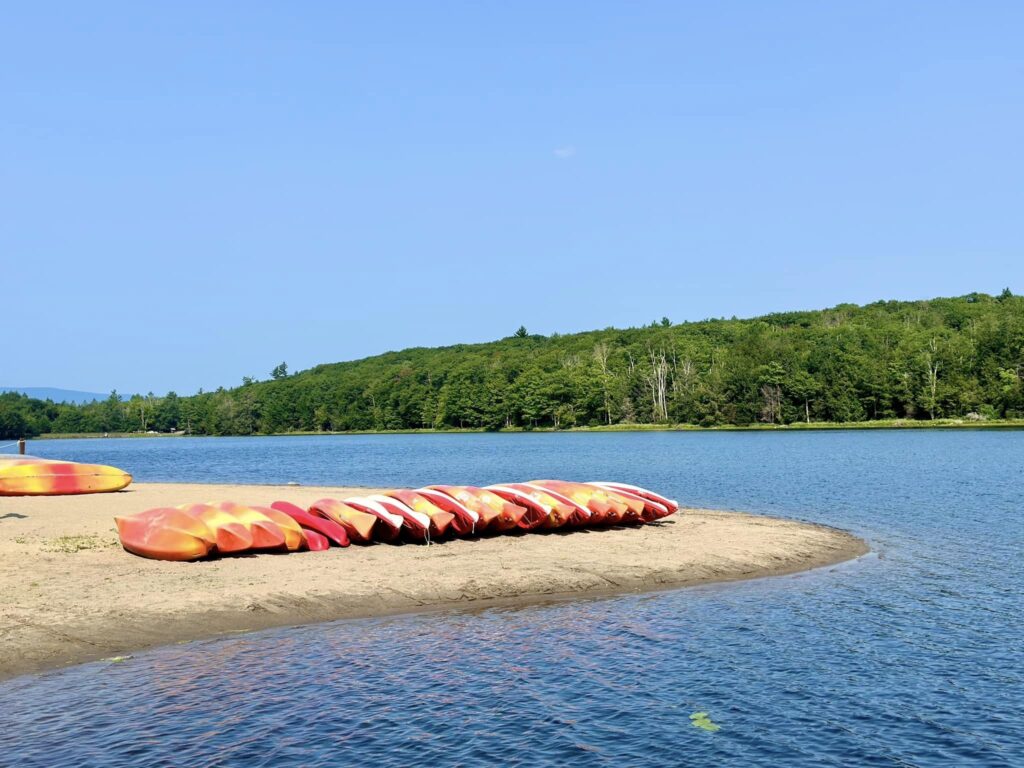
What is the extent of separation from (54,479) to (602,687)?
27.2 meters

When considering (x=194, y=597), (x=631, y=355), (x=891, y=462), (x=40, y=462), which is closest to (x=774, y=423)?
(x=631, y=355)

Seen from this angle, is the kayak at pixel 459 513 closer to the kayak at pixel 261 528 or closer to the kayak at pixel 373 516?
the kayak at pixel 373 516

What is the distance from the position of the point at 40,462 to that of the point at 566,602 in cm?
2459

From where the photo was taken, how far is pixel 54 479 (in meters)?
33.3

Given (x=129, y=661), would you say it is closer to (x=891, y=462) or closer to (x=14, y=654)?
(x=14, y=654)

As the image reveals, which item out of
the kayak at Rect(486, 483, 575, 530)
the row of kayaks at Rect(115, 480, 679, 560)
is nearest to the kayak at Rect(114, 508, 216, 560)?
the row of kayaks at Rect(115, 480, 679, 560)

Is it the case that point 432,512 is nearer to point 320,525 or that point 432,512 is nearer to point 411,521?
point 411,521

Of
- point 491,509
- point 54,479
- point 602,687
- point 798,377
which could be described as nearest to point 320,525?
point 491,509

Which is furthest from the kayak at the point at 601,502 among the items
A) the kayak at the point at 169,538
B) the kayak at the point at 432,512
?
the kayak at the point at 169,538

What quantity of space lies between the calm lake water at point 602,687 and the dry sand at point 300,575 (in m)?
0.95

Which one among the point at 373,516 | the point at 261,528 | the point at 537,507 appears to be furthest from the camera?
the point at 537,507

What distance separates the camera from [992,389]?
132m

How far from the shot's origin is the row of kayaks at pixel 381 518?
20688mm

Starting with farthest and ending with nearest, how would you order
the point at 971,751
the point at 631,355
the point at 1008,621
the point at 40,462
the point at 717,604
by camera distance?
the point at 631,355, the point at 40,462, the point at 717,604, the point at 1008,621, the point at 971,751
